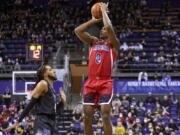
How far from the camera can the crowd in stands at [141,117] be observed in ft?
62.0

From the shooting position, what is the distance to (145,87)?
78.1 ft

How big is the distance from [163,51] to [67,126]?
25.4 ft

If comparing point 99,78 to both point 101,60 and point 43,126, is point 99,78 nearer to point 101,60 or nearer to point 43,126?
point 101,60

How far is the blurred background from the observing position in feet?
67.0

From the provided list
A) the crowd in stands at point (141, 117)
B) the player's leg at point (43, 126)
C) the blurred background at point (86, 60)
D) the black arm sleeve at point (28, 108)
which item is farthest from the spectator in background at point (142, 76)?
the black arm sleeve at point (28, 108)

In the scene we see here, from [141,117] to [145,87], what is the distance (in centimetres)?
344

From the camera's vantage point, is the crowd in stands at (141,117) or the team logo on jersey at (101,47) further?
the crowd in stands at (141,117)

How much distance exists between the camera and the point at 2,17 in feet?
101

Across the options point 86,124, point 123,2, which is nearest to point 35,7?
point 123,2

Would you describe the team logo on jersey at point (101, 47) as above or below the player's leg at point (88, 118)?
above

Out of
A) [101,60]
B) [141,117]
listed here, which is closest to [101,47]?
[101,60]

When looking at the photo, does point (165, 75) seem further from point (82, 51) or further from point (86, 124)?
point (86, 124)

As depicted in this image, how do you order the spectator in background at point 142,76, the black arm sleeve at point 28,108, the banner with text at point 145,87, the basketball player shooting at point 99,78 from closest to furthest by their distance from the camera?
1. the black arm sleeve at point 28,108
2. the basketball player shooting at point 99,78
3. the banner with text at point 145,87
4. the spectator in background at point 142,76

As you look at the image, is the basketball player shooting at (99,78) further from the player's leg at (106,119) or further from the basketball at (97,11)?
the basketball at (97,11)
